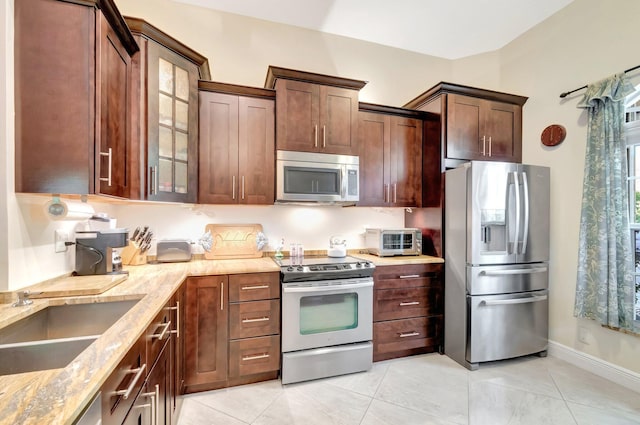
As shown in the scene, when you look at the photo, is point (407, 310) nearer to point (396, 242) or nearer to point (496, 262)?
point (396, 242)

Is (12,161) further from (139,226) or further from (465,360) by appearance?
(465,360)

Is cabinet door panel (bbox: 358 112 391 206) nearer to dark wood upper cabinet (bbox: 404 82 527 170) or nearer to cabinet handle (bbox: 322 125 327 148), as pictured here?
cabinet handle (bbox: 322 125 327 148)

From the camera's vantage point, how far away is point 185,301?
6.60ft

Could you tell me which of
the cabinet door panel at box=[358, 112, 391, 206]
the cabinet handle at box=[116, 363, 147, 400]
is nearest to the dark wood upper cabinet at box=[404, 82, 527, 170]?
the cabinet door panel at box=[358, 112, 391, 206]

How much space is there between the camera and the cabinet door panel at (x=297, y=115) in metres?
2.50

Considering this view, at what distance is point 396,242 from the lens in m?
2.90

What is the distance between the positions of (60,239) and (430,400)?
2683mm

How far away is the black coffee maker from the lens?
1.79 metres

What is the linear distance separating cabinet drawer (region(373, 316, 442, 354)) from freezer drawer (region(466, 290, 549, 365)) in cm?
34

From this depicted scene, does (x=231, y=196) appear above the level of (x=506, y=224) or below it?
above

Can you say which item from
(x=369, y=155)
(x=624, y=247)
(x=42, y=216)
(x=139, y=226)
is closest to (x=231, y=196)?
(x=139, y=226)

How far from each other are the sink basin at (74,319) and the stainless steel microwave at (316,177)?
1412 mm

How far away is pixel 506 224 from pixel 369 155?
1.40 meters

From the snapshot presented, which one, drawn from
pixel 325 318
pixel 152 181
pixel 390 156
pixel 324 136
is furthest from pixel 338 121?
pixel 325 318
